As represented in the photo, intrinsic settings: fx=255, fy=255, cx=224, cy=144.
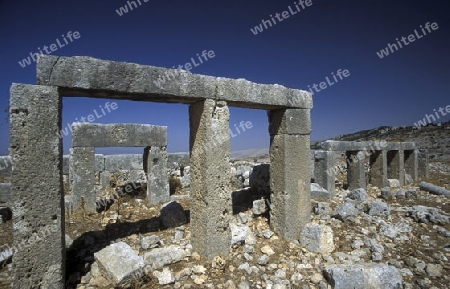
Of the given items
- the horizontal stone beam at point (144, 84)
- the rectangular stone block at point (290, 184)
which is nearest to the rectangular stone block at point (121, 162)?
the horizontal stone beam at point (144, 84)

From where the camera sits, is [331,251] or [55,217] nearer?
[55,217]

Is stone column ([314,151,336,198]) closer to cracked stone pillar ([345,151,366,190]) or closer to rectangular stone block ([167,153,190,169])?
cracked stone pillar ([345,151,366,190])

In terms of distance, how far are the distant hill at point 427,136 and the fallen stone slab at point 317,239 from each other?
14.0 meters

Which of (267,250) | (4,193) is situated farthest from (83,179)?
(267,250)

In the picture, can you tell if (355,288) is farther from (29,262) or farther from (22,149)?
(22,149)

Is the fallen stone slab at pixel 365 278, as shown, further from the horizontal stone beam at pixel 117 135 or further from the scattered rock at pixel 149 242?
the horizontal stone beam at pixel 117 135

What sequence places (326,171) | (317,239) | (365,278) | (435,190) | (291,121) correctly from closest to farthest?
(365,278)
(317,239)
(291,121)
(326,171)
(435,190)

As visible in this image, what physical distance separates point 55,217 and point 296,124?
13.5ft

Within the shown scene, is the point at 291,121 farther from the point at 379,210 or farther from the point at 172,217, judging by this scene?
the point at 379,210

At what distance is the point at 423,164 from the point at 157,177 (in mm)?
13618

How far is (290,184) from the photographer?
4.90m

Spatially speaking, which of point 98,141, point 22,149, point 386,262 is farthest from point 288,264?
point 98,141

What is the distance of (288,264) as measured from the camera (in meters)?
4.04

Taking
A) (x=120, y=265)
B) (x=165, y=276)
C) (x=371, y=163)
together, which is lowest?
(x=165, y=276)
